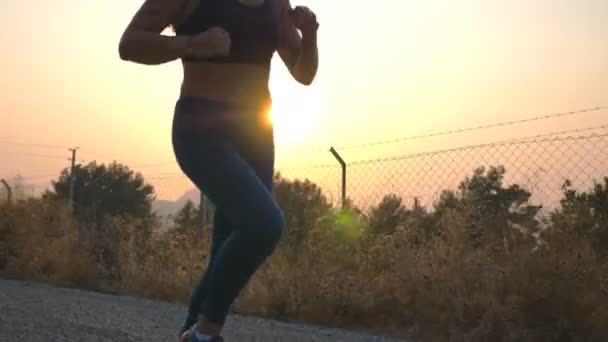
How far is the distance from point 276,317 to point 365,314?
876 mm

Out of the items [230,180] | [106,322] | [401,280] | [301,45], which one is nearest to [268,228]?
[230,180]

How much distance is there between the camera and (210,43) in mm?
2324

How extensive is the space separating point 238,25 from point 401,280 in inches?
196

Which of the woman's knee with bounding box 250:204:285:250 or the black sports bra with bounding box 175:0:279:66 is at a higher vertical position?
the black sports bra with bounding box 175:0:279:66

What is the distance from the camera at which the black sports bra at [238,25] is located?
8.14 feet

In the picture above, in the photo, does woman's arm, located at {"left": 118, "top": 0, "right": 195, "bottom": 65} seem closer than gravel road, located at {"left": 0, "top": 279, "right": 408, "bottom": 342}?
Yes

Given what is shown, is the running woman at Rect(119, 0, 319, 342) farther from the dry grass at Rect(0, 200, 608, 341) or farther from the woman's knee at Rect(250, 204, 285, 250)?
the dry grass at Rect(0, 200, 608, 341)

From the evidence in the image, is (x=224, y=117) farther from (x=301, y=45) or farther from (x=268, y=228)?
(x=301, y=45)

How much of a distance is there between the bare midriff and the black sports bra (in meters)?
0.02

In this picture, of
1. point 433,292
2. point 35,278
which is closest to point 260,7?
point 433,292

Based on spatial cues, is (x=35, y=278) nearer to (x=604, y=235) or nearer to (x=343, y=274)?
(x=343, y=274)

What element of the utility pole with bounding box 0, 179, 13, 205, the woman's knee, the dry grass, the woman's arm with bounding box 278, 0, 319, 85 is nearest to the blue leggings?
the woman's knee

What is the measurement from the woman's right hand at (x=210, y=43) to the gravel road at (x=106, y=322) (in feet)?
8.91

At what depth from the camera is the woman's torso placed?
97.9 inches
